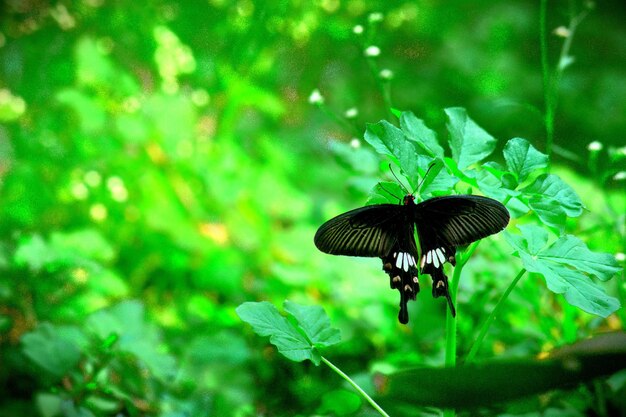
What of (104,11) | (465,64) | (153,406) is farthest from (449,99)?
(153,406)

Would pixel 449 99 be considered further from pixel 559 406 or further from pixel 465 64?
pixel 559 406

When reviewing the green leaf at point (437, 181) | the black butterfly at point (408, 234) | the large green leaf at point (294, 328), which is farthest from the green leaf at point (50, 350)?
the green leaf at point (437, 181)

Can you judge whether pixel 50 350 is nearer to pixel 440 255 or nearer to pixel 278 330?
pixel 278 330

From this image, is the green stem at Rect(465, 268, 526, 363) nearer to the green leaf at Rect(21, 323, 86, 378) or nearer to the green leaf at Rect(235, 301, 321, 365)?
the green leaf at Rect(235, 301, 321, 365)

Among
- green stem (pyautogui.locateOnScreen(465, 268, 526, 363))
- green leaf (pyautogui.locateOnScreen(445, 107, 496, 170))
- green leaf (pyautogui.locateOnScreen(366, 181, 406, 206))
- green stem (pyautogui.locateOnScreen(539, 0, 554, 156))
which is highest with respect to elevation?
green stem (pyautogui.locateOnScreen(539, 0, 554, 156))

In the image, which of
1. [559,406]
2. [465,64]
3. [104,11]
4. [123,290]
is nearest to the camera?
[559,406]

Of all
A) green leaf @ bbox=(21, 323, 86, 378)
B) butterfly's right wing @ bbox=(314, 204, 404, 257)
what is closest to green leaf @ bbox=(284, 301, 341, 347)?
butterfly's right wing @ bbox=(314, 204, 404, 257)

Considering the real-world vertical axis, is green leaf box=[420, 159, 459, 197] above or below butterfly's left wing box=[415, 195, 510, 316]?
above
